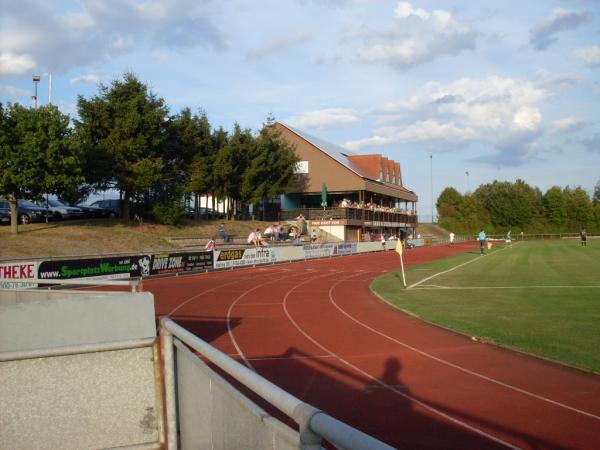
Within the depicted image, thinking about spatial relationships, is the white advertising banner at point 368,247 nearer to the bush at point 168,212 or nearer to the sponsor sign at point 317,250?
the sponsor sign at point 317,250

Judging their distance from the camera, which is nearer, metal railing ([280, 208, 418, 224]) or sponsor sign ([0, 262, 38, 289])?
sponsor sign ([0, 262, 38, 289])

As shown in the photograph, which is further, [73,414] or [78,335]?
Result: [78,335]

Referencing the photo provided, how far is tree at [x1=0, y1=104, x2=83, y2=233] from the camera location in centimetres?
3044

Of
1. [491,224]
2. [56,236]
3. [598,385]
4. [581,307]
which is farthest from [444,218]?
[598,385]

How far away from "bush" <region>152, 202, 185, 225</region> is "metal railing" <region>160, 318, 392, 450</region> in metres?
39.4

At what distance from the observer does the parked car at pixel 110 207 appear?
43.8 metres

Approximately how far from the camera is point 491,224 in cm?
11088

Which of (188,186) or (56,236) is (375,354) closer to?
(56,236)

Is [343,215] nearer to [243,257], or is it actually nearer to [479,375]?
[243,257]

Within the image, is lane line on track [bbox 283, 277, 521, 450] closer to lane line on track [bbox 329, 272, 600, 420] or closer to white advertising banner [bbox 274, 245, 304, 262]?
lane line on track [bbox 329, 272, 600, 420]

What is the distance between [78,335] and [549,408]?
19.8 ft

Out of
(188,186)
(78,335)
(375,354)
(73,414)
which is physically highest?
(188,186)

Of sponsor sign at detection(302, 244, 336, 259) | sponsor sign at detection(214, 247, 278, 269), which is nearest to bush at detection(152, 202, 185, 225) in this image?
sponsor sign at detection(302, 244, 336, 259)

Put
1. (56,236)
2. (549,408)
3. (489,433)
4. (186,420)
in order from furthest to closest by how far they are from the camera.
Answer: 1. (56,236)
2. (549,408)
3. (489,433)
4. (186,420)
